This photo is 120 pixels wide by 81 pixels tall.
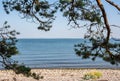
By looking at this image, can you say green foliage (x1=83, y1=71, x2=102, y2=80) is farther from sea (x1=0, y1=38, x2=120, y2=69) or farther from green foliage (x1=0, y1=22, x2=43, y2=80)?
green foliage (x1=0, y1=22, x2=43, y2=80)

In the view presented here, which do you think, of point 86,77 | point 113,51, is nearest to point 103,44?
point 113,51

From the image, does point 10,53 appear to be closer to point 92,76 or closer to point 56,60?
point 92,76

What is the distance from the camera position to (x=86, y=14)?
11.5 m

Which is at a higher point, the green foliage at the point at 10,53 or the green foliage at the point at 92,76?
the green foliage at the point at 10,53

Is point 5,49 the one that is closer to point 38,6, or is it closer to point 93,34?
point 38,6

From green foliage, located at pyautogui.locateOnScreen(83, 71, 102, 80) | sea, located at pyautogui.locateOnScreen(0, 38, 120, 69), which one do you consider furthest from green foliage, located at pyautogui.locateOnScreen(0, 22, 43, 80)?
green foliage, located at pyautogui.locateOnScreen(83, 71, 102, 80)

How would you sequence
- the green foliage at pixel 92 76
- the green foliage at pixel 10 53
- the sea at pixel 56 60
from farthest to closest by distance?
the sea at pixel 56 60 → the green foliage at pixel 92 76 → the green foliage at pixel 10 53

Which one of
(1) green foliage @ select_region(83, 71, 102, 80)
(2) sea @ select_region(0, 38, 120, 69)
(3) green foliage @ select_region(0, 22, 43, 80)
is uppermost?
(3) green foliage @ select_region(0, 22, 43, 80)

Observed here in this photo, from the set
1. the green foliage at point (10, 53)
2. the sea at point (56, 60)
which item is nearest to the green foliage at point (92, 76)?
the sea at point (56, 60)

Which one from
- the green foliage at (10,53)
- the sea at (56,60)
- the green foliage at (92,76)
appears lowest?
the sea at (56,60)

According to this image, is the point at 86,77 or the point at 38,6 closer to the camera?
Result: the point at 38,6

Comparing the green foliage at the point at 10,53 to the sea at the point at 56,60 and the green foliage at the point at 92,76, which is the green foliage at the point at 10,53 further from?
the green foliage at the point at 92,76

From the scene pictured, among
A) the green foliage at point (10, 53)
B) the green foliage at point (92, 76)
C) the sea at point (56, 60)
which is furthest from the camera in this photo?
the sea at point (56, 60)

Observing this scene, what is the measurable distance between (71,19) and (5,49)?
1.74 meters
